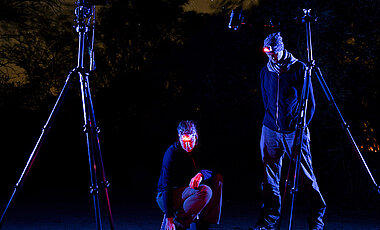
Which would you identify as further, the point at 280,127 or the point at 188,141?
the point at 280,127

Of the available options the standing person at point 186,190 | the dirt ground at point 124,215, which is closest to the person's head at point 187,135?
the standing person at point 186,190

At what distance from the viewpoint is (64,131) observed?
1280 centimetres

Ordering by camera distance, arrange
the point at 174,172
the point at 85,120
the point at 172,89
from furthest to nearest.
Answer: the point at 172,89, the point at 174,172, the point at 85,120

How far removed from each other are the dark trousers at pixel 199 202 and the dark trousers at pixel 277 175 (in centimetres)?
58

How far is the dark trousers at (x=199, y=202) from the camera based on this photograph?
15.2 ft

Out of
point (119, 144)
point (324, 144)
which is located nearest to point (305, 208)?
point (324, 144)

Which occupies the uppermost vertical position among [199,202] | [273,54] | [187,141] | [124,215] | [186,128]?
[273,54]

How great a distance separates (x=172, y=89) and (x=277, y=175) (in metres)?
7.18

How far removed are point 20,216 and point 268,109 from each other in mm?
4346

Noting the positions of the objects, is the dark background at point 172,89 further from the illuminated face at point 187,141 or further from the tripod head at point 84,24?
the tripod head at point 84,24

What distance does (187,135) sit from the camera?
4.61 m

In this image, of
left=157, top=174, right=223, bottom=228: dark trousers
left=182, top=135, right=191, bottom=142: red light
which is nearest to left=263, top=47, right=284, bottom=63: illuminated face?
left=182, top=135, right=191, bottom=142: red light

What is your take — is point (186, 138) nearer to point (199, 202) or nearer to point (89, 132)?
point (199, 202)

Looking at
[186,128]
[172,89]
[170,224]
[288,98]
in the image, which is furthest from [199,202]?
[172,89]
